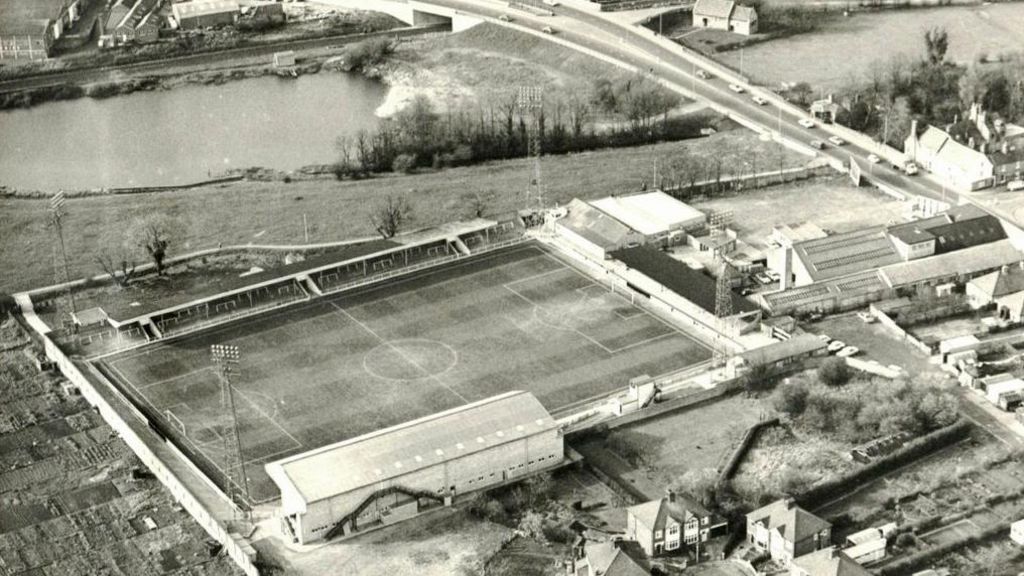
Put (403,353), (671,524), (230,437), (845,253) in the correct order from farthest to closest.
→ (845,253) → (403,353) → (230,437) → (671,524)

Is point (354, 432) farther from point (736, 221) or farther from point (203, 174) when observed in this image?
point (203, 174)

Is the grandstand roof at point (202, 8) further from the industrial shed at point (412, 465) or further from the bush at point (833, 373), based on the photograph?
the bush at point (833, 373)

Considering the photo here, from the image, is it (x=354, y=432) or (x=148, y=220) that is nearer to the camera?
(x=354, y=432)

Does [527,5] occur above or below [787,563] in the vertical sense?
above

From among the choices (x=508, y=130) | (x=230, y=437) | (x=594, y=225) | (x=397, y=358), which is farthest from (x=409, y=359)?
(x=508, y=130)

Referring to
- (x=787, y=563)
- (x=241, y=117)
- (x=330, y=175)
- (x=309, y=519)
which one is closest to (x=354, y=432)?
(x=309, y=519)

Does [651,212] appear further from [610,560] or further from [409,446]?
[610,560]
